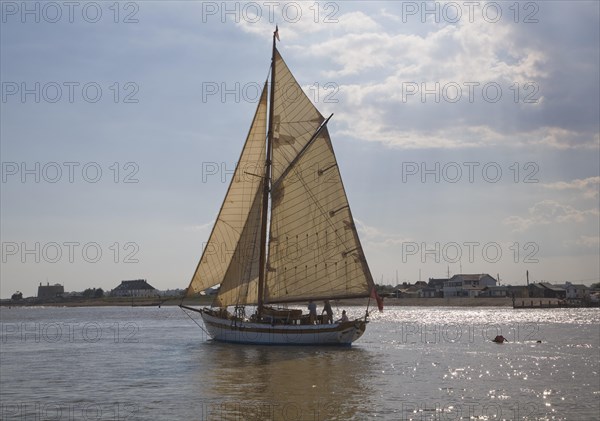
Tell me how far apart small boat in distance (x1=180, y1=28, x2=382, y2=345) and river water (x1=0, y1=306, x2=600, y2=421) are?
2.31m

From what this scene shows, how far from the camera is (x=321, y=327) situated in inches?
2173

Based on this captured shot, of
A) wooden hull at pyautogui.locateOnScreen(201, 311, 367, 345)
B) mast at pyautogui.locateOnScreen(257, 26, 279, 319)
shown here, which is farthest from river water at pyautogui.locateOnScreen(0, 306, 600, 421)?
mast at pyautogui.locateOnScreen(257, 26, 279, 319)

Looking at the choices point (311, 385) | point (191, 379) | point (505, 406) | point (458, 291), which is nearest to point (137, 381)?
point (191, 379)

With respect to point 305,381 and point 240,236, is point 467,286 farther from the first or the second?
point 305,381

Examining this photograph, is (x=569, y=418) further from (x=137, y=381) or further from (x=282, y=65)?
(x=282, y=65)

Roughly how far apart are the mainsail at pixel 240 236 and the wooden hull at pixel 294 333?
2275mm

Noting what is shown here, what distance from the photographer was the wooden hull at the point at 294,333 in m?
55.3

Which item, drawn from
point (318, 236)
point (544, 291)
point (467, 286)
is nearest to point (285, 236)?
point (318, 236)

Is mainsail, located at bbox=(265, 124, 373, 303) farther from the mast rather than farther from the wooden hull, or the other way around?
the wooden hull

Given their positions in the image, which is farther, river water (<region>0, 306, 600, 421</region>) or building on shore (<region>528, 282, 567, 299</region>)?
building on shore (<region>528, 282, 567, 299</region>)

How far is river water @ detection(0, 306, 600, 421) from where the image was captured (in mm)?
28891

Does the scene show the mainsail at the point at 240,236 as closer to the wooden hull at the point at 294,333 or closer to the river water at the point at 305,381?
the wooden hull at the point at 294,333

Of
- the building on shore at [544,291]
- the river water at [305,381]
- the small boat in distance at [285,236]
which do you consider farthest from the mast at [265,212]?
the building on shore at [544,291]

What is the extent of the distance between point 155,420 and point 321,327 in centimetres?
2891
